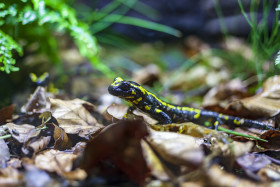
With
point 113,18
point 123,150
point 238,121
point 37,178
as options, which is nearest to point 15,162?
point 37,178

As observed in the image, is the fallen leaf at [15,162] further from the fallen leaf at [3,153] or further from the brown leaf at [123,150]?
the brown leaf at [123,150]

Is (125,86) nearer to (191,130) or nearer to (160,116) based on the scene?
(160,116)

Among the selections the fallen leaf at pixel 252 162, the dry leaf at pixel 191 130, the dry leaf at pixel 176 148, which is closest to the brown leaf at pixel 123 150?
the dry leaf at pixel 176 148

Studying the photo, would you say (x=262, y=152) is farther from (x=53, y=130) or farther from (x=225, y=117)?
(x=53, y=130)

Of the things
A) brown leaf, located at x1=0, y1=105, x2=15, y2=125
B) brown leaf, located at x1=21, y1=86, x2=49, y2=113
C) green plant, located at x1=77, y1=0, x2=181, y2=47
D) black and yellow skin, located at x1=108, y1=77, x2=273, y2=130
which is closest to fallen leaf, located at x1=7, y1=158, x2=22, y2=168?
brown leaf, located at x1=0, y1=105, x2=15, y2=125

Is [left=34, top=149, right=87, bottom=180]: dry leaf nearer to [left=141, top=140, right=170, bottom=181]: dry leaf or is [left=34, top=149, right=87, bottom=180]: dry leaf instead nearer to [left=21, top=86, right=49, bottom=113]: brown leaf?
[left=141, top=140, right=170, bottom=181]: dry leaf

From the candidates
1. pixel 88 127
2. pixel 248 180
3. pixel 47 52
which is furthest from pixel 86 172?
pixel 47 52
